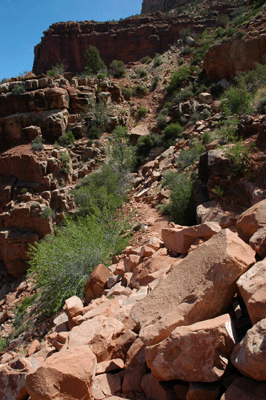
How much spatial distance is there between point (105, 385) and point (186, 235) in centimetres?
308

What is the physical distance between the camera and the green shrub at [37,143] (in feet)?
54.5

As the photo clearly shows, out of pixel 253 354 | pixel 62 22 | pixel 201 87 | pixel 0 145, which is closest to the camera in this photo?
pixel 253 354

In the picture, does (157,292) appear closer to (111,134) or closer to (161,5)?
(111,134)

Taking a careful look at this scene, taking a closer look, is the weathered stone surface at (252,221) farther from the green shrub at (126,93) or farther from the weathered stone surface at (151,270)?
the green shrub at (126,93)

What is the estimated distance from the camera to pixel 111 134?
1958 centimetres

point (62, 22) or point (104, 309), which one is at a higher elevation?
point (62, 22)

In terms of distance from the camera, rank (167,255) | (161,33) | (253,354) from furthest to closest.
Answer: (161,33) < (167,255) < (253,354)

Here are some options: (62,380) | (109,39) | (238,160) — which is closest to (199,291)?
(62,380)

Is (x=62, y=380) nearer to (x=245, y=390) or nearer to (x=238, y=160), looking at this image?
(x=245, y=390)

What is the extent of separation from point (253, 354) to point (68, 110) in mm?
19753

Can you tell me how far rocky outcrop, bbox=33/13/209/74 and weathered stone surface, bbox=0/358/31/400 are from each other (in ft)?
132

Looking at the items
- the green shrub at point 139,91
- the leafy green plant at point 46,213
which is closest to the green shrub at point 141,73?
the green shrub at point 139,91

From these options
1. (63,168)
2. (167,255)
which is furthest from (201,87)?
(167,255)

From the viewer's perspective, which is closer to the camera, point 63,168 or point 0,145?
point 63,168
